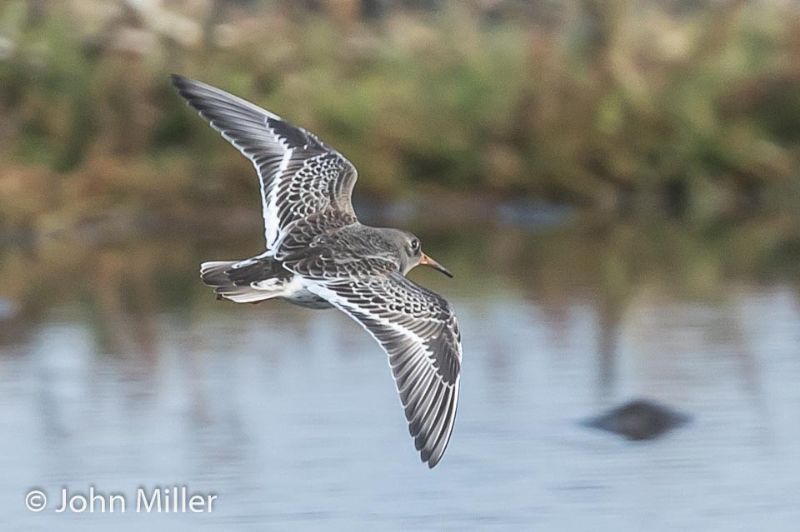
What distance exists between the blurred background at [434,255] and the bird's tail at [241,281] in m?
1.81

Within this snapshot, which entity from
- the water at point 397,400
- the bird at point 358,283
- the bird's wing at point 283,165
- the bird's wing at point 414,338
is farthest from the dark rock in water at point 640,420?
the bird's wing at point 414,338

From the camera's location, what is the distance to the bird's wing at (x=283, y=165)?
28.4 feet

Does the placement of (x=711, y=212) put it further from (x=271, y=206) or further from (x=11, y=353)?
(x=271, y=206)

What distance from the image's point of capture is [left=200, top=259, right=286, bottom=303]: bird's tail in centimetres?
755

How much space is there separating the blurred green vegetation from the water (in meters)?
1.90

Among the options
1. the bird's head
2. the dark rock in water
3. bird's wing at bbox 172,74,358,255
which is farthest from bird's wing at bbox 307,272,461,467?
the dark rock in water

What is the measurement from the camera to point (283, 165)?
8.98 m

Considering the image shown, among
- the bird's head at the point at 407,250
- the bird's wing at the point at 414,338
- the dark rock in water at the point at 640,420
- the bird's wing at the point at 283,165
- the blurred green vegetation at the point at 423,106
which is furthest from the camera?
the blurred green vegetation at the point at 423,106

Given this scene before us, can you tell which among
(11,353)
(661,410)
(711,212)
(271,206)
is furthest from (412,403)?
(711,212)

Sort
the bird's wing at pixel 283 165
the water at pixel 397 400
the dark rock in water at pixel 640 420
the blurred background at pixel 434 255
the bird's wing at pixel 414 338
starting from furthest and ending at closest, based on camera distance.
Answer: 1. the dark rock in water at pixel 640 420
2. the blurred background at pixel 434 255
3. the water at pixel 397 400
4. the bird's wing at pixel 283 165
5. the bird's wing at pixel 414 338

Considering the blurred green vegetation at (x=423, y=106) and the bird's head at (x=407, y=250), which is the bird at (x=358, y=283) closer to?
the bird's head at (x=407, y=250)

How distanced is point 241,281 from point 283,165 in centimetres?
146

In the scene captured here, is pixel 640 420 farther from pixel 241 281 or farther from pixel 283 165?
pixel 241 281

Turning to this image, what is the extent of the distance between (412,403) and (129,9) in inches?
482
